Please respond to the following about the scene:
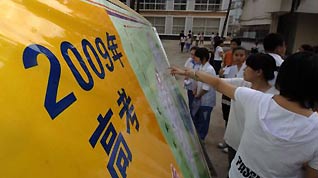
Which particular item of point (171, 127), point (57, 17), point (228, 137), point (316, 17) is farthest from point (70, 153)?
point (316, 17)

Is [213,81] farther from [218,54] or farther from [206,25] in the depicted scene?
[206,25]

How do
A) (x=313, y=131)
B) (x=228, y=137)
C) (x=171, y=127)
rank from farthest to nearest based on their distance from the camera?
(x=228, y=137)
(x=171, y=127)
(x=313, y=131)

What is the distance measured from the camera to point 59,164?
601mm

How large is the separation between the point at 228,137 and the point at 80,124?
1.94m

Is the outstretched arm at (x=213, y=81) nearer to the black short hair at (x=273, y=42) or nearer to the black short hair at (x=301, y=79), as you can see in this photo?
the black short hair at (x=301, y=79)

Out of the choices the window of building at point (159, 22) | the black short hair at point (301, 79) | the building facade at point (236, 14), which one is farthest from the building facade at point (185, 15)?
the black short hair at point (301, 79)

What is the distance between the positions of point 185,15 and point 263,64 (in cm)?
3857

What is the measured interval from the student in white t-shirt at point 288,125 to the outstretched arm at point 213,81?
0.28m

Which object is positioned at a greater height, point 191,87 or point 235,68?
point 235,68

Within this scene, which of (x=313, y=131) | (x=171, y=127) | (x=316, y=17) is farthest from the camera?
(x=316, y=17)

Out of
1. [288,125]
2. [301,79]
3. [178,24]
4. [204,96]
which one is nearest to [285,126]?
[288,125]

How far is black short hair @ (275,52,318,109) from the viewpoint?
1.23 meters

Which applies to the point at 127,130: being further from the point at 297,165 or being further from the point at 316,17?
the point at 316,17

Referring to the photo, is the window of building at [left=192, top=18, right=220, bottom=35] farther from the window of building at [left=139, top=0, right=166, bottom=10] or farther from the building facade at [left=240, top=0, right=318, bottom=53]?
the building facade at [left=240, top=0, right=318, bottom=53]
